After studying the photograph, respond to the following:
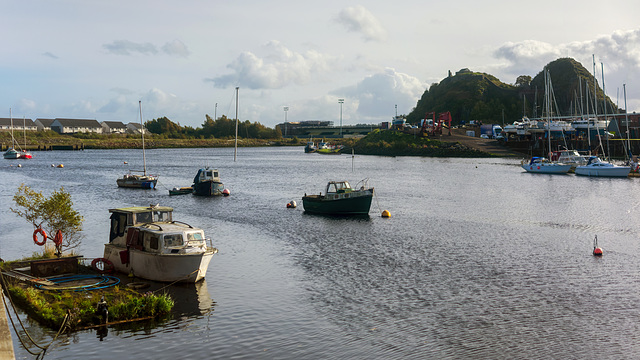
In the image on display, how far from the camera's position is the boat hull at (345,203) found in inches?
2174

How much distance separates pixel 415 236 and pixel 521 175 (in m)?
70.3

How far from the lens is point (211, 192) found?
73.4 metres

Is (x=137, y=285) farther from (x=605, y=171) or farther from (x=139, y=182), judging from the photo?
(x=605, y=171)

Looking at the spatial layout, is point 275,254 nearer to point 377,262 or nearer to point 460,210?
point 377,262

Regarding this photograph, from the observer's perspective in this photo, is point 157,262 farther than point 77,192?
No

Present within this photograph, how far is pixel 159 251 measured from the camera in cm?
2806

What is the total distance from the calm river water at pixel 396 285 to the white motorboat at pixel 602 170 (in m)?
36.6

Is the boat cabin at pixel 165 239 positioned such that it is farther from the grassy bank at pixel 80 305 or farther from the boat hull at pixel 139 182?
the boat hull at pixel 139 182

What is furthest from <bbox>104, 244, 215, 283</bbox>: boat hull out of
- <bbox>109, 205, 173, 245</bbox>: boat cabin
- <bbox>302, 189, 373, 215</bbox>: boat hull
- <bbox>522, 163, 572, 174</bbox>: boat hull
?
<bbox>522, 163, 572, 174</bbox>: boat hull

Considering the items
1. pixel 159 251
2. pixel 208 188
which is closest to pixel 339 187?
pixel 208 188

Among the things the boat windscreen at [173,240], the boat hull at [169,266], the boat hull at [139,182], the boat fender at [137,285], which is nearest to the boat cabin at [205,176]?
the boat hull at [139,182]

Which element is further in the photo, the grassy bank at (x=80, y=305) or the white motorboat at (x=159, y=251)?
the white motorboat at (x=159, y=251)

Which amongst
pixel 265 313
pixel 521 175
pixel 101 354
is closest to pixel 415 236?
pixel 265 313

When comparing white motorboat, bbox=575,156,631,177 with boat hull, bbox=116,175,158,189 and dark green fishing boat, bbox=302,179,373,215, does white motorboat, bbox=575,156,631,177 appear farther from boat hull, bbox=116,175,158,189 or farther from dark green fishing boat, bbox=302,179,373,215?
boat hull, bbox=116,175,158,189
